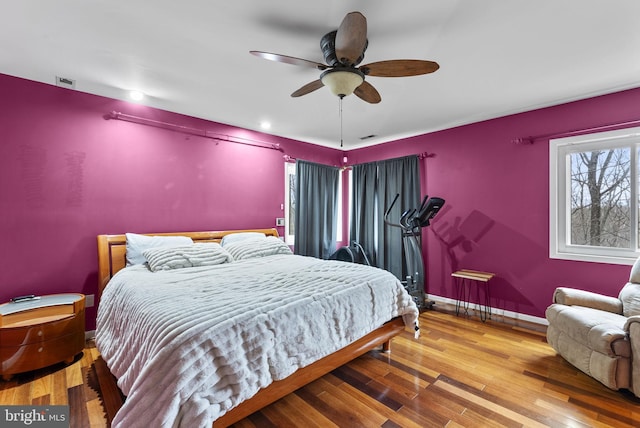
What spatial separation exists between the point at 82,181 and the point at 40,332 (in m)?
1.45

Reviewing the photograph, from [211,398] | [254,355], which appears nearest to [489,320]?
[254,355]

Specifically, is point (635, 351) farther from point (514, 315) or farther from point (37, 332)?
point (37, 332)

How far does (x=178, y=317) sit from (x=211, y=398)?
431mm

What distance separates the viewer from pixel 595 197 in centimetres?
312

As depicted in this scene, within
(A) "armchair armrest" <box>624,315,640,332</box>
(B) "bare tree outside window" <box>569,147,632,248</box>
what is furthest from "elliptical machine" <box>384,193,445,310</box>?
(A) "armchair armrest" <box>624,315,640,332</box>

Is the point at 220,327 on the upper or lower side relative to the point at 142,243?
lower

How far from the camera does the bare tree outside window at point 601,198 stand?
296cm

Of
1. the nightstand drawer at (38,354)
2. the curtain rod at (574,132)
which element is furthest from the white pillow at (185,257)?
the curtain rod at (574,132)

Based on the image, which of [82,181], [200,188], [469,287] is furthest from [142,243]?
[469,287]

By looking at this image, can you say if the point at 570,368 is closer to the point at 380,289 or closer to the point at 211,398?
the point at 380,289

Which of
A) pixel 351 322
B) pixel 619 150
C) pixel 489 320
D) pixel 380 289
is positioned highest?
pixel 619 150

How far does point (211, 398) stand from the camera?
4.52 feet

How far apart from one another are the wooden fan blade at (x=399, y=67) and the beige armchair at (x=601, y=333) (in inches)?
89.1

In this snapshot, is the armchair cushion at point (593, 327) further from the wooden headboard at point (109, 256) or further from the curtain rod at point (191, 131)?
the wooden headboard at point (109, 256)
